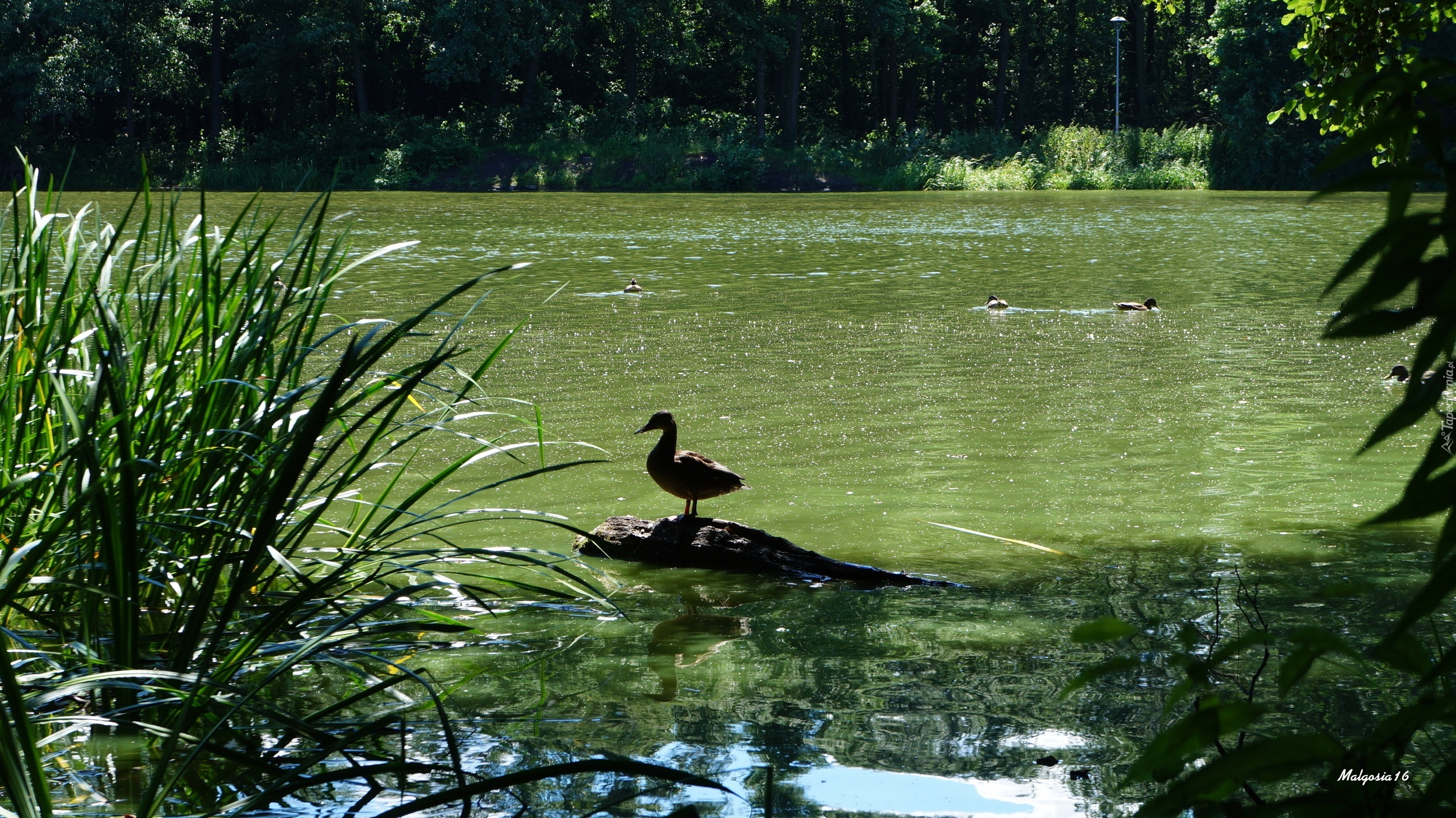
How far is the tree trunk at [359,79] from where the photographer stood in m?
53.1

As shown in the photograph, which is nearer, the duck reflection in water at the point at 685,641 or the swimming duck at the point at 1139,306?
the duck reflection in water at the point at 685,641

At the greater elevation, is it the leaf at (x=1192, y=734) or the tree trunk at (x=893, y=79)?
the tree trunk at (x=893, y=79)

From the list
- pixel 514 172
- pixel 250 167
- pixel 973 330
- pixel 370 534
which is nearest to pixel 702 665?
pixel 370 534

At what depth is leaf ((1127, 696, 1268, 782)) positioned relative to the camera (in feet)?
3.83

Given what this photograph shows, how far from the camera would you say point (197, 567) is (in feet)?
10.7

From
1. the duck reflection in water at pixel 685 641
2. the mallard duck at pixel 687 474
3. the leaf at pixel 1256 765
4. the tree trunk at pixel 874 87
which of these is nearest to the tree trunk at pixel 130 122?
the tree trunk at pixel 874 87

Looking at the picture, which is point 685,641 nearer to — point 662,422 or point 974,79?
point 662,422

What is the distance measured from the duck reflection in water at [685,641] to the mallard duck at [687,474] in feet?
3.45

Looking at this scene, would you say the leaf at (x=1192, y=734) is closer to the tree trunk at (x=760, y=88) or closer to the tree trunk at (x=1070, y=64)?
Result: the tree trunk at (x=760, y=88)

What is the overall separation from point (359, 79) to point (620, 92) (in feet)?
37.5

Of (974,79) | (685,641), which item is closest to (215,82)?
(974,79)

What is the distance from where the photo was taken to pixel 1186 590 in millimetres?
4988

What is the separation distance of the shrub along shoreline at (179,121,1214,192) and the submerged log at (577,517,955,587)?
139 feet

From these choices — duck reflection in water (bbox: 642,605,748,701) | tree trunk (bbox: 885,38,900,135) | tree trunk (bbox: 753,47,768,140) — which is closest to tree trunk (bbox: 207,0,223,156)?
tree trunk (bbox: 753,47,768,140)
